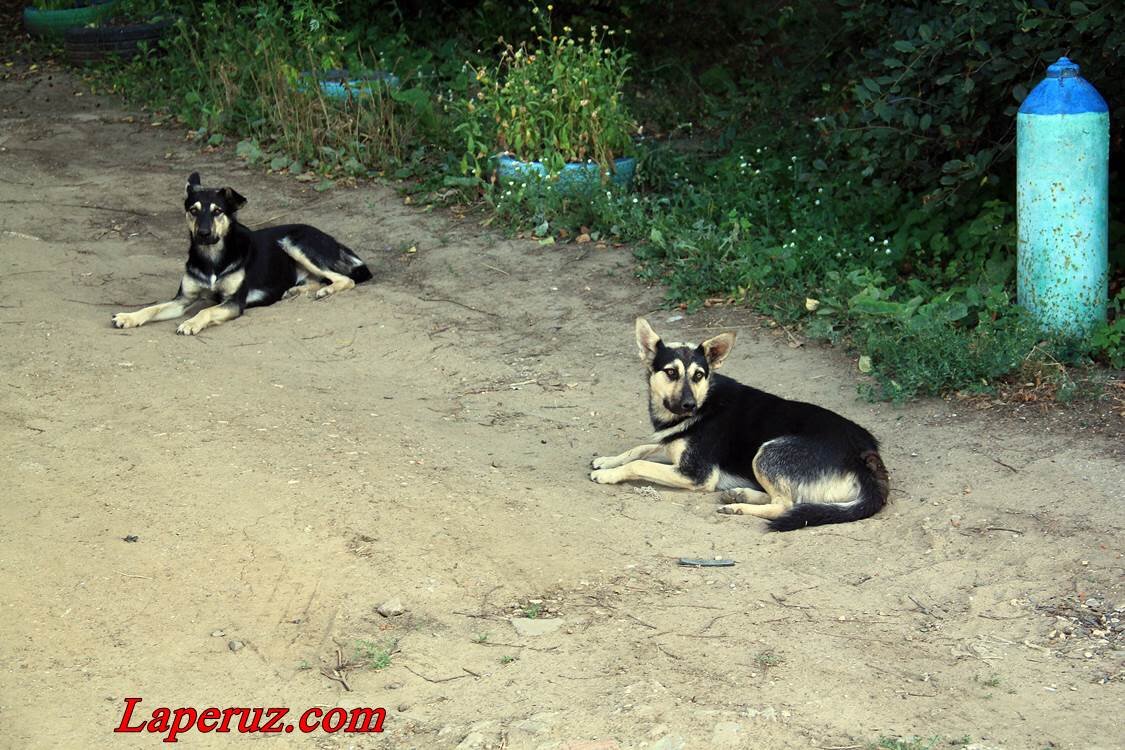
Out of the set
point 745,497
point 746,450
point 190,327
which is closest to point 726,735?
point 745,497

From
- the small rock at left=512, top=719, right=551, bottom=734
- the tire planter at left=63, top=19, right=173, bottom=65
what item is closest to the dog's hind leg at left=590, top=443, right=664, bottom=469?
the small rock at left=512, top=719, right=551, bottom=734

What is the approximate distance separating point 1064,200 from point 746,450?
2566 millimetres

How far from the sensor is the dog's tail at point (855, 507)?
5684mm

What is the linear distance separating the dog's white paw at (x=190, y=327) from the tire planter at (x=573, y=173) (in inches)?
120

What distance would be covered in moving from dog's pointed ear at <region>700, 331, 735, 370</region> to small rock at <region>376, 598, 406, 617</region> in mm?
2169

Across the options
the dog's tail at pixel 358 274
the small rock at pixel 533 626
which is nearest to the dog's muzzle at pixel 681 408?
the small rock at pixel 533 626

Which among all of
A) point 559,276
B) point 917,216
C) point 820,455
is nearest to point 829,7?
point 917,216

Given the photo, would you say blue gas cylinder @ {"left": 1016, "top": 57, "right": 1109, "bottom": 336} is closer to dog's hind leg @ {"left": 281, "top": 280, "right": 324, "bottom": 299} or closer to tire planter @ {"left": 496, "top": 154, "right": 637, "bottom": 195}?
tire planter @ {"left": 496, "top": 154, "right": 637, "bottom": 195}

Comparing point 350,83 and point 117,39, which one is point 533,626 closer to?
point 350,83

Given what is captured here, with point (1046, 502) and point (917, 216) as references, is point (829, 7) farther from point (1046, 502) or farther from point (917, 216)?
point (1046, 502)

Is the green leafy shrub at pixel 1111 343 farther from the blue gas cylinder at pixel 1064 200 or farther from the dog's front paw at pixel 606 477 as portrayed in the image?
the dog's front paw at pixel 606 477

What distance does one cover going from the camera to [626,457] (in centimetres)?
655

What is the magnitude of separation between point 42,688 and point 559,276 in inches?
223

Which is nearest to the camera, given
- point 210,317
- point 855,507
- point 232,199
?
point 855,507
